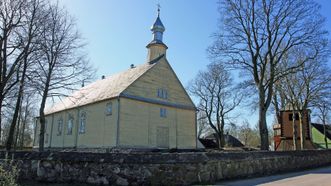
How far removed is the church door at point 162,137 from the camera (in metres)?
26.8

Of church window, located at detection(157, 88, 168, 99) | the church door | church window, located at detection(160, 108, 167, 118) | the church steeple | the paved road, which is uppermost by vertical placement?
the church steeple

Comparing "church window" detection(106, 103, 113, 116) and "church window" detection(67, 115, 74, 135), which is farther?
"church window" detection(67, 115, 74, 135)

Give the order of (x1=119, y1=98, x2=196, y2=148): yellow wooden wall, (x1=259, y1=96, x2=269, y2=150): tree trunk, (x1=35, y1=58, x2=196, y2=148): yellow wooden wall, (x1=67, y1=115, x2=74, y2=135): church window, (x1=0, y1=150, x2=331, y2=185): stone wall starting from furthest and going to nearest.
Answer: (x1=67, y1=115, x2=74, y2=135): church window < (x1=35, y1=58, x2=196, y2=148): yellow wooden wall < (x1=119, y1=98, x2=196, y2=148): yellow wooden wall < (x1=259, y1=96, x2=269, y2=150): tree trunk < (x1=0, y1=150, x2=331, y2=185): stone wall

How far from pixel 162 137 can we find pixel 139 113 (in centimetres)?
350

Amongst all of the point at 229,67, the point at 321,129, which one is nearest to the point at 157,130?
the point at 229,67

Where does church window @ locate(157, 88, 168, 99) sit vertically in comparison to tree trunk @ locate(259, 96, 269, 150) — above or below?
above

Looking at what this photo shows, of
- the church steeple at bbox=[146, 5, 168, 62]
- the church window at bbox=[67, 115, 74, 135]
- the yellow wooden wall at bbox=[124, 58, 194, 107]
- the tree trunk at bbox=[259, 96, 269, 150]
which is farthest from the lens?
the church steeple at bbox=[146, 5, 168, 62]

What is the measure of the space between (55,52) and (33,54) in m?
3.33

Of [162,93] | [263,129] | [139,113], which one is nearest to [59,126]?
[139,113]

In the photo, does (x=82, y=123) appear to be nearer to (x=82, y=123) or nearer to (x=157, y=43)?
(x=82, y=123)

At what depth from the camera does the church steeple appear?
31700 millimetres

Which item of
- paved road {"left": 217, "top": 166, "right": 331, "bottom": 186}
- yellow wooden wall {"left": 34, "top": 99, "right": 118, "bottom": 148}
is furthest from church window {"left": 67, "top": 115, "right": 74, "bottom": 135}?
paved road {"left": 217, "top": 166, "right": 331, "bottom": 186}

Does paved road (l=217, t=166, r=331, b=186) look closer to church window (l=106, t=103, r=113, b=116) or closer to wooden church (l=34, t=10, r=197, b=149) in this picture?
wooden church (l=34, t=10, r=197, b=149)

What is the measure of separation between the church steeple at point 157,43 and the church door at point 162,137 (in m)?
8.51
